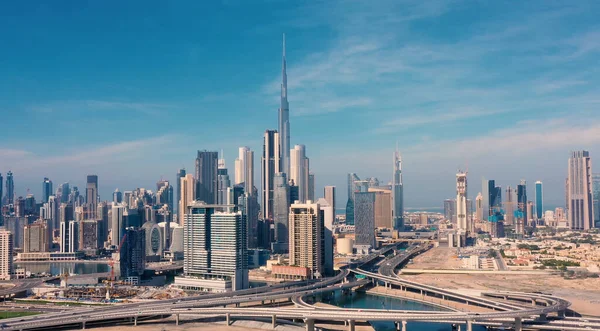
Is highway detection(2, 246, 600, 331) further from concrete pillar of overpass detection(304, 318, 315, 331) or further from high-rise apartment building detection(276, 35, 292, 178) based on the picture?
high-rise apartment building detection(276, 35, 292, 178)

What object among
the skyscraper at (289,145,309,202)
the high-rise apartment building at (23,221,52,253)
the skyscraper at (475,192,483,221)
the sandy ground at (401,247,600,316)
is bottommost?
the sandy ground at (401,247,600,316)

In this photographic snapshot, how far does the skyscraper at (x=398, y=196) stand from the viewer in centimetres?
16712

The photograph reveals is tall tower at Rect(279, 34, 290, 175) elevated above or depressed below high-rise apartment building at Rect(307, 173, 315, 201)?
above

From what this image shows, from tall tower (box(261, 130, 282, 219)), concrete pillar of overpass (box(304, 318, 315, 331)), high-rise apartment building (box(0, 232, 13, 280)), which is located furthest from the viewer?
tall tower (box(261, 130, 282, 219))

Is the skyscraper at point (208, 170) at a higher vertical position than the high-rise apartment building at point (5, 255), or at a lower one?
higher

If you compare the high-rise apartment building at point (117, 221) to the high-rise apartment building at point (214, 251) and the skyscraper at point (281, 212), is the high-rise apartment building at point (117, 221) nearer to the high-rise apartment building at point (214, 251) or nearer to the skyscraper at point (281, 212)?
the skyscraper at point (281, 212)

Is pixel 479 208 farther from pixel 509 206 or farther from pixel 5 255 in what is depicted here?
pixel 5 255

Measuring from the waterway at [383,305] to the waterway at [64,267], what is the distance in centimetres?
4289

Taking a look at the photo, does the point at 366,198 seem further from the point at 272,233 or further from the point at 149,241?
the point at 149,241

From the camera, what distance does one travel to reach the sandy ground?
178 feet

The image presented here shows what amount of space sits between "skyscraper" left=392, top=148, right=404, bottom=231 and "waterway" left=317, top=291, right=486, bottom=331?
102892 mm

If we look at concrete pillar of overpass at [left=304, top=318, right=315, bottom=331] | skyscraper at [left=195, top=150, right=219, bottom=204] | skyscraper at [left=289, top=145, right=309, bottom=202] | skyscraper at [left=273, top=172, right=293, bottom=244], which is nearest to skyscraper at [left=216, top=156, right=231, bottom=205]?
skyscraper at [left=195, top=150, right=219, bottom=204]

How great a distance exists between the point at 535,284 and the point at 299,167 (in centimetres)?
11154

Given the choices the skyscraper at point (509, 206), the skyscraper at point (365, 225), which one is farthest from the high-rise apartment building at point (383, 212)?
the skyscraper at point (365, 225)
